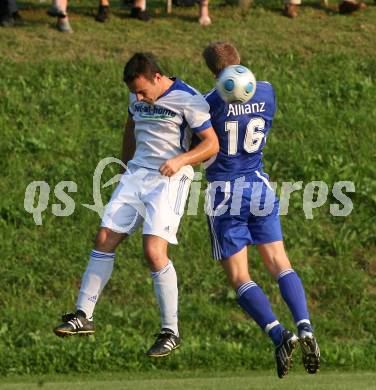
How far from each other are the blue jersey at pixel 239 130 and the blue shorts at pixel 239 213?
10 centimetres

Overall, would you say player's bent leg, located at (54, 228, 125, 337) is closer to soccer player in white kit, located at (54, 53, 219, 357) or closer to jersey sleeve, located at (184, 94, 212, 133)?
soccer player in white kit, located at (54, 53, 219, 357)

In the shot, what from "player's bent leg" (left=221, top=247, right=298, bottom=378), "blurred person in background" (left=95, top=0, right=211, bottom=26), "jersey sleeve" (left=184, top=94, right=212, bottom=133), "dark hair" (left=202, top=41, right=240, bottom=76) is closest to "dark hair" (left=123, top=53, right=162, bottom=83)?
"jersey sleeve" (left=184, top=94, right=212, bottom=133)

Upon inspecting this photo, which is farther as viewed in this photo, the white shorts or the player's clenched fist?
the white shorts

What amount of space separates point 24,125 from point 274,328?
685 cm

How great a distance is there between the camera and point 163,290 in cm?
1117

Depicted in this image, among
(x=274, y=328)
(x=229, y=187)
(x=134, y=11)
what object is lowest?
(x=274, y=328)

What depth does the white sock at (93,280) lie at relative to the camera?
11.2 metres

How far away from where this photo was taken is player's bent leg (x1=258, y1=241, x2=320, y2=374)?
1091 centimetres

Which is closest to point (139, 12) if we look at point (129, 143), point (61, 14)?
point (61, 14)

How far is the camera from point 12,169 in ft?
54.9

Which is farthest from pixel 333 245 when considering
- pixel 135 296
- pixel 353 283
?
pixel 135 296

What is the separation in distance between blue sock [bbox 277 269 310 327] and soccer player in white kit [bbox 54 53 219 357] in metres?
0.89

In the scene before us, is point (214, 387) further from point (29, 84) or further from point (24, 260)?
point (29, 84)


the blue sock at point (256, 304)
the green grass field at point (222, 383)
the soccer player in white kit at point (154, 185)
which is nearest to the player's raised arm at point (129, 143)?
the soccer player in white kit at point (154, 185)
